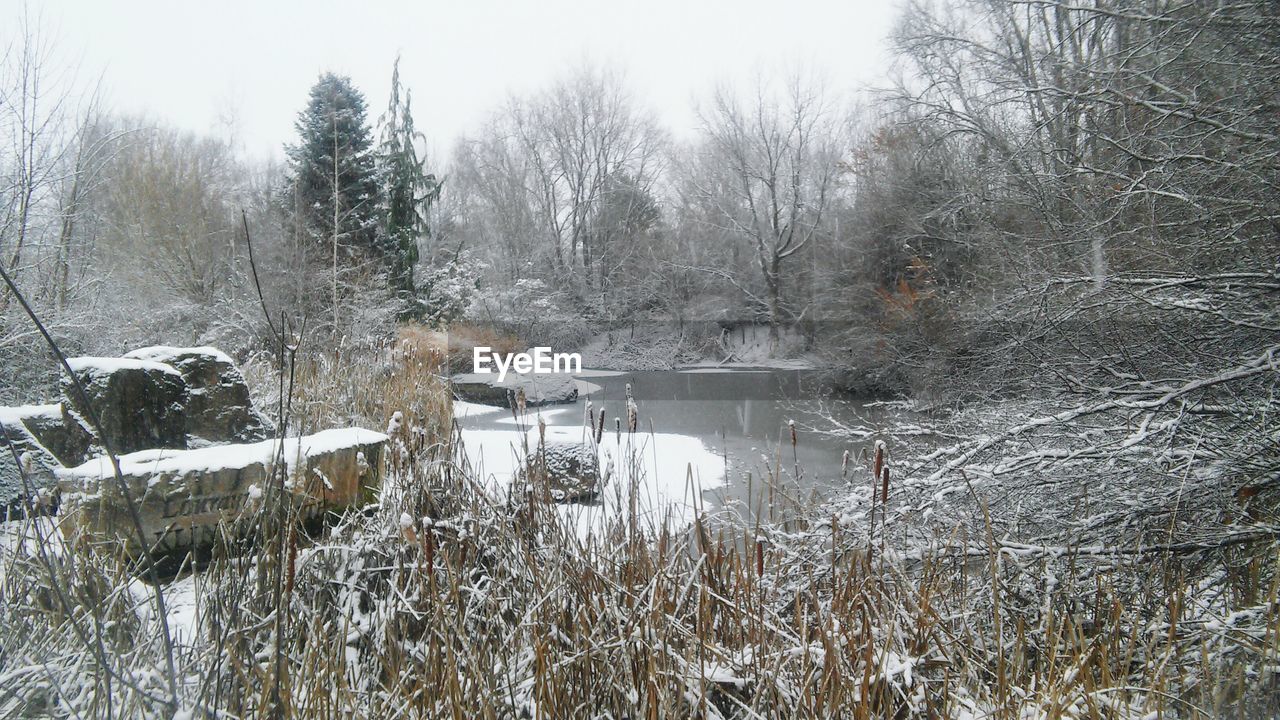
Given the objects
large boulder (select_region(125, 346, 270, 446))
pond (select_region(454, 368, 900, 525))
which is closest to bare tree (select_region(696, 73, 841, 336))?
pond (select_region(454, 368, 900, 525))

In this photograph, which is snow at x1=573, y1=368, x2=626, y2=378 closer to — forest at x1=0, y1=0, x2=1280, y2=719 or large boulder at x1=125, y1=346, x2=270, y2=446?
forest at x1=0, y1=0, x2=1280, y2=719

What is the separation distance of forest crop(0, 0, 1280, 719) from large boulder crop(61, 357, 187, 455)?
0.07 metres

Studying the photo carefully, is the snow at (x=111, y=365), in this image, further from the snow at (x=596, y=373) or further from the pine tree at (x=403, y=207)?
the snow at (x=596, y=373)

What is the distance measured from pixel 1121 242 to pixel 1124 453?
151cm

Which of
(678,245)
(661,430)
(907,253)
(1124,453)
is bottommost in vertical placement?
(661,430)

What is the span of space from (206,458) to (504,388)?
7.77m

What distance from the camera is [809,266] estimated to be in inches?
727

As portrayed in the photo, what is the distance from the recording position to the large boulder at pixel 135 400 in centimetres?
347

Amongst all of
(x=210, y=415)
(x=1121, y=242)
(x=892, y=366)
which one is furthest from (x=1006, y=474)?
(x=892, y=366)

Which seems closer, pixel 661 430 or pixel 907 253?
pixel 661 430

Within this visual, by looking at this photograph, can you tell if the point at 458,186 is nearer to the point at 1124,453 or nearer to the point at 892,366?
the point at 892,366

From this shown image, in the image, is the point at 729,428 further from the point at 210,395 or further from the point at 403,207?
the point at 403,207

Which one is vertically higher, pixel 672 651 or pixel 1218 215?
pixel 1218 215

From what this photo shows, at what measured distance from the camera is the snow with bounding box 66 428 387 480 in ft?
8.70
